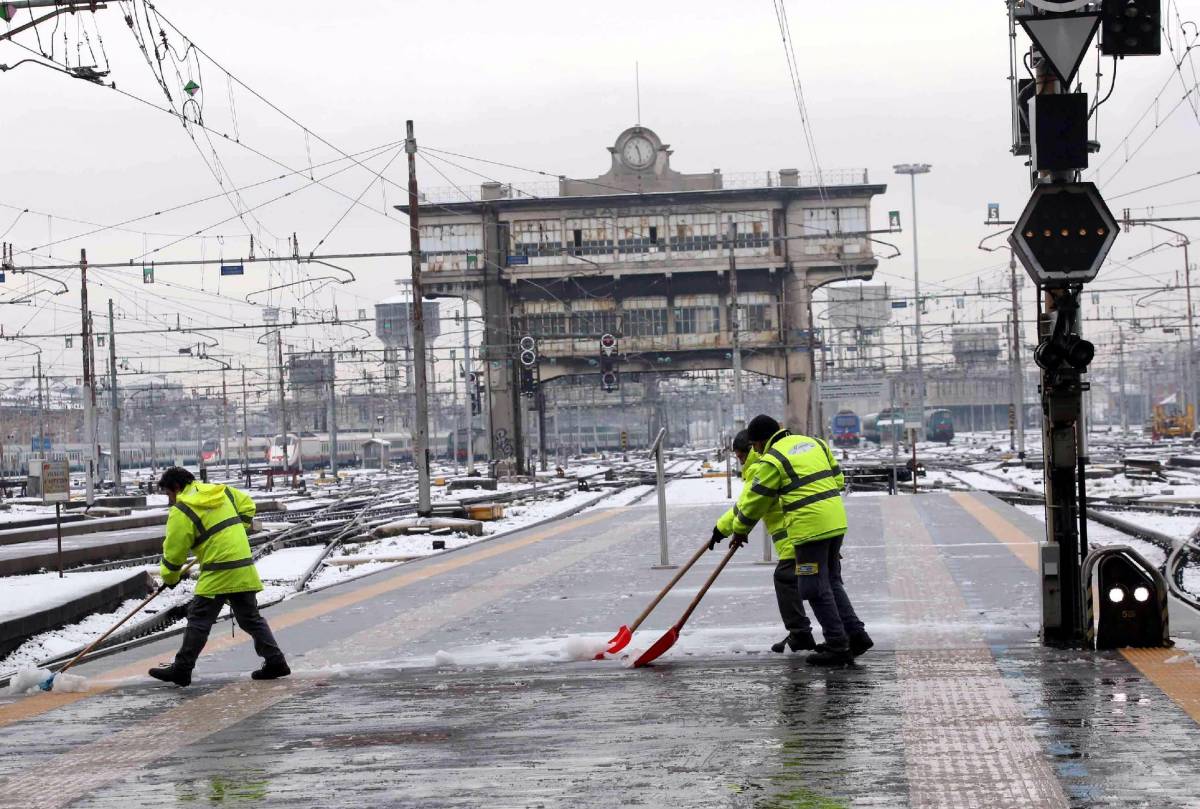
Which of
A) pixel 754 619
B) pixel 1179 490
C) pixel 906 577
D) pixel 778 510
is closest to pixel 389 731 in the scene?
pixel 778 510

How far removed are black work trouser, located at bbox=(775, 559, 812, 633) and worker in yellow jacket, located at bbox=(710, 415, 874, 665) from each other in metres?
0.20

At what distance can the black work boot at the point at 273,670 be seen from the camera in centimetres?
1102

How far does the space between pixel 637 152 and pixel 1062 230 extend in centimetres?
6565

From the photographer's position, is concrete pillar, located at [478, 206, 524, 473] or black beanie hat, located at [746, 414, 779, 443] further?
concrete pillar, located at [478, 206, 524, 473]

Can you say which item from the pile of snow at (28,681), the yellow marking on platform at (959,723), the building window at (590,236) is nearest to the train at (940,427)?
the building window at (590,236)

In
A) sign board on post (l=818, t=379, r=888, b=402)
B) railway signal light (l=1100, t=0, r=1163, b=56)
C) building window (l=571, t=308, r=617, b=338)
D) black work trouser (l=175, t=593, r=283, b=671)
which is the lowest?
black work trouser (l=175, t=593, r=283, b=671)

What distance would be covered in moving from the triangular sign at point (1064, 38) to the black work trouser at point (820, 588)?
132 inches

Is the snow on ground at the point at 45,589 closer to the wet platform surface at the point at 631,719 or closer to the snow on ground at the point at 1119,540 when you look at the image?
the wet platform surface at the point at 631,719

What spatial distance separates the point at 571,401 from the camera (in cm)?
12781

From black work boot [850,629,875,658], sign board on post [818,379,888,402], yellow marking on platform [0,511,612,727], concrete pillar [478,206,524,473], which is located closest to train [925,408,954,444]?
concrete pillar [478,206,524,473]

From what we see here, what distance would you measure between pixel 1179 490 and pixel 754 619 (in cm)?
2855

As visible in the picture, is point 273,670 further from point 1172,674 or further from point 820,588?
point 1172,674

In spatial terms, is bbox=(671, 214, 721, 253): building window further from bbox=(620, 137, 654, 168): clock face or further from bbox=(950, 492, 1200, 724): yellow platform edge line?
bbox=(950, 492, 1200, 724): yellow platform edge line

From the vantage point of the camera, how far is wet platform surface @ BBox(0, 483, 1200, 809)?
6.90m
